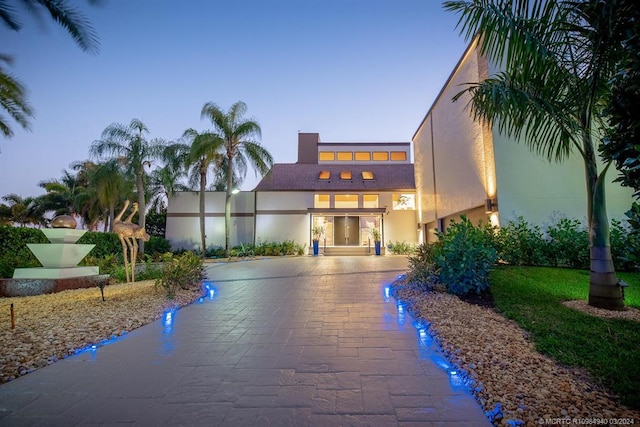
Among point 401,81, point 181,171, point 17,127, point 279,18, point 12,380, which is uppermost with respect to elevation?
point 401,81

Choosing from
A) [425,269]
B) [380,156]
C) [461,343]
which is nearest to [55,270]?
[425,269]

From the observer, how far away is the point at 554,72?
4.33 m

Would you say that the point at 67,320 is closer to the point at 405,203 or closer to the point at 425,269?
the point at 425,269

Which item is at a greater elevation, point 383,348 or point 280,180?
point 280,180

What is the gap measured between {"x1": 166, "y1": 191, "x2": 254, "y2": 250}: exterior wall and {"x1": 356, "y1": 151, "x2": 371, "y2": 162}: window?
1012 centimetres

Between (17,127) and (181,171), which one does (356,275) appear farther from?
(181,171)

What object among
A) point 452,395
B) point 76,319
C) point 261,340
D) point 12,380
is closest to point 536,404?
point 452,395

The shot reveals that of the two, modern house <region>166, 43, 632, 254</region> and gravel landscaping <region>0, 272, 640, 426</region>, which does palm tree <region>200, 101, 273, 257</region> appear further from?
gravel landscaping <region>0, 272, 640, 426</region>

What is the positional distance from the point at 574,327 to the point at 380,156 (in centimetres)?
2285

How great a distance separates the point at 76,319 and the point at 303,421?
4.63m

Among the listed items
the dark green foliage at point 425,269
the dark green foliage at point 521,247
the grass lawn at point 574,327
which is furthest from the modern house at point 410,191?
the dark green foliage at point 425,269

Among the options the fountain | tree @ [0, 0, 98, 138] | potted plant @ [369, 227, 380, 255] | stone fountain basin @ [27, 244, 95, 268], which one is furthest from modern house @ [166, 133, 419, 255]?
tree @ [0, 0, 98, 138]

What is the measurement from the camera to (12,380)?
2771mm

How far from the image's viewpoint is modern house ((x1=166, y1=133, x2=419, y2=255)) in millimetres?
19766
